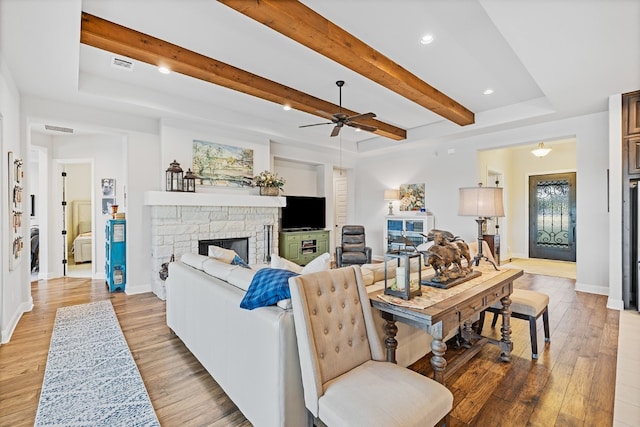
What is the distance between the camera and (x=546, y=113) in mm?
4727

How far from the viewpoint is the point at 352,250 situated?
19.3ft

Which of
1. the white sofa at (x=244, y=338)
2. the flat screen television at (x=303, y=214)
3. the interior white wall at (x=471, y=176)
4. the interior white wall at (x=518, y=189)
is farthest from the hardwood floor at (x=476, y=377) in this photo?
the interior white wall at (x=518, y=189)

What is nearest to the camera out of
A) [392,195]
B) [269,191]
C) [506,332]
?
[506,332]

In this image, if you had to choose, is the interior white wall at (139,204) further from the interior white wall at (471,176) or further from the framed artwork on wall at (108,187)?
the interior white wall at (471,176)

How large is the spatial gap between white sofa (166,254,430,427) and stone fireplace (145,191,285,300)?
1982mm

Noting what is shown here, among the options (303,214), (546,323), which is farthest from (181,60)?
(546,323)

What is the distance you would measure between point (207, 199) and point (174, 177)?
59cm

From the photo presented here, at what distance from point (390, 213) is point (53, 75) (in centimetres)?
647

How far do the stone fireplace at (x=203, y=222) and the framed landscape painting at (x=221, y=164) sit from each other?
32cm

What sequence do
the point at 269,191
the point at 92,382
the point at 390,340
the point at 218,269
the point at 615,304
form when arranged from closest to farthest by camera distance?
the point at 390,340 → the point at 92,382 → the point at 218,269 → the point at 615,304 → the point at 269,191

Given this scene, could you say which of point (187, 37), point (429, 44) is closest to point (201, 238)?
point (187, 37)

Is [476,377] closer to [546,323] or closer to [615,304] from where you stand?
[546,323]

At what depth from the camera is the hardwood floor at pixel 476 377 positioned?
192cm

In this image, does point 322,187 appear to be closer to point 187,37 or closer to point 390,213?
point 390,213
